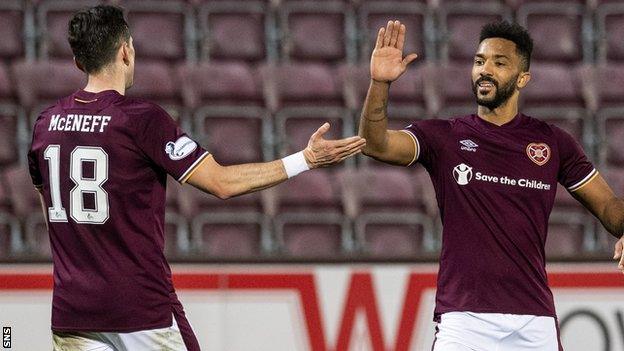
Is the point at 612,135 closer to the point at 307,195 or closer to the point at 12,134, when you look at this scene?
the point at 307,195

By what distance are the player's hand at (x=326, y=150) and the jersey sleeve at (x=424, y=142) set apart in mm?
494

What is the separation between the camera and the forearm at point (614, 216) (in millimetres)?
4160

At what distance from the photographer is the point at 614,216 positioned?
4176mm

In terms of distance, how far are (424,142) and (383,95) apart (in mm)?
285

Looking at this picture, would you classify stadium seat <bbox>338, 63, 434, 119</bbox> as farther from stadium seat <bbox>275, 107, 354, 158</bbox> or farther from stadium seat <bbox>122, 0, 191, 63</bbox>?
stadium seat <bbox>122, 0, 191, 63</bbox>

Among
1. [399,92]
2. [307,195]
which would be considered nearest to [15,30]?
[307,195]

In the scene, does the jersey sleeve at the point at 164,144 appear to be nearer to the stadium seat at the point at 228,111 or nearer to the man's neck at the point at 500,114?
the man's neck at the point at 500,114

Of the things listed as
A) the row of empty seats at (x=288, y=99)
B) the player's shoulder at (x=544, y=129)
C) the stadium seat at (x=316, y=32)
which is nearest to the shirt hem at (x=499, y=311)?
the player's shoulder at (x=544, y=129)

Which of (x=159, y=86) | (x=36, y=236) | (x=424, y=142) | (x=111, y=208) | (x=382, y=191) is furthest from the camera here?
(x=159, y=86)

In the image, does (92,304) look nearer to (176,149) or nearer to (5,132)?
(176,149)

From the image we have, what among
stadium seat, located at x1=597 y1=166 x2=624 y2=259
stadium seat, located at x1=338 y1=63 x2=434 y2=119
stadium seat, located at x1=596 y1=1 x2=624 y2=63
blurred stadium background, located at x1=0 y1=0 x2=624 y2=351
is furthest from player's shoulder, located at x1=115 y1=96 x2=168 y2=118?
stadium seat, located at x1=596 y1=1 x2=624 y2=63

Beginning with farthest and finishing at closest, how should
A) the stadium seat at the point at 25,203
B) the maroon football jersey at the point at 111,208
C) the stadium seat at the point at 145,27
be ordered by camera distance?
the stadium seat at the point at 145,27
the stadium seat at the point at 25,203
the maroon football jersey at the point at 111,208

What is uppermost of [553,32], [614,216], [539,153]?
[553,32]

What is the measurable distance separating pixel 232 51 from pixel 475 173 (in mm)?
4377
